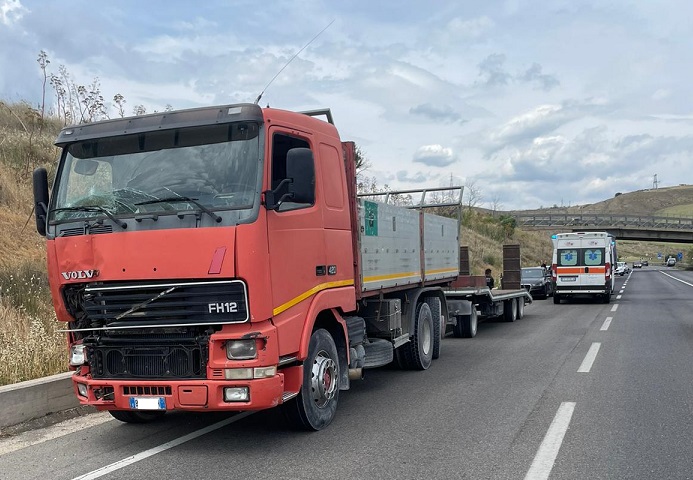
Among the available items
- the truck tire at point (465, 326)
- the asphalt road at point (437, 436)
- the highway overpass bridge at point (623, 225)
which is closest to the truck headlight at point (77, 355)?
the asphalt road at point (437, 436)

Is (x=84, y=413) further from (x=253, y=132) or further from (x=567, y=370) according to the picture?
(x=567, y=370)

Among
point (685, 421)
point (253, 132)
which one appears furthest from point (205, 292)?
point (685, 421)

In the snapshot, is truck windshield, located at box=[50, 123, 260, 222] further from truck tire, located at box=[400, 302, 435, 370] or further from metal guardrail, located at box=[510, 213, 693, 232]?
metal guardrail, located at box=[510, 213, 693, 232]

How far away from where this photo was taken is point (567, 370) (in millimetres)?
9383

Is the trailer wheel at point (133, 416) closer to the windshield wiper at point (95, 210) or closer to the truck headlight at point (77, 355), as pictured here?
the truck headlight at point (77, 355)

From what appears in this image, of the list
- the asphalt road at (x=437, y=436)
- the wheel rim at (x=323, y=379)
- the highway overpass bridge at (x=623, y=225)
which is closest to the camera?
the asphalt road at (x=437, y=436)

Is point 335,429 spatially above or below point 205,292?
below

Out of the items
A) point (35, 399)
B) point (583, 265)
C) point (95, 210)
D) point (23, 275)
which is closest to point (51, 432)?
point (35, 399)

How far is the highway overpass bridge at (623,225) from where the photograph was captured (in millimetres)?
72000

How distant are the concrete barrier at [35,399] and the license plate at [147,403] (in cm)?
189

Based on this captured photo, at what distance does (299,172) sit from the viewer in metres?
5.45

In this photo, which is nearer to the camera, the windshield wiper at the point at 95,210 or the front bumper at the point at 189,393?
the front bumper at the point at 189,393

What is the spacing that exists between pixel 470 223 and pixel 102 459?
2119 inches

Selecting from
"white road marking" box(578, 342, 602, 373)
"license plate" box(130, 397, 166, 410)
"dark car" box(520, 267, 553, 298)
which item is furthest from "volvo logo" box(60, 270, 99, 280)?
"dark car" box(520, 267, 553, 298)
